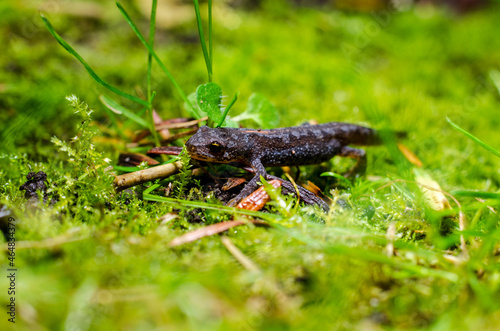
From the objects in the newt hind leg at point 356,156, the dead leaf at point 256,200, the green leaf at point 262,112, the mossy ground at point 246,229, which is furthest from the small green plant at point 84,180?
the newt hind leg at point 356,156

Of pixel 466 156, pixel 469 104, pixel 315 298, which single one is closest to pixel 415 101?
pixel 469 104

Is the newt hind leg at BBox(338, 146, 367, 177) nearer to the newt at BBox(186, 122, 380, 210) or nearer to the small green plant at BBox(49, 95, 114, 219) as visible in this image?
the newt at BBox(186, 122, 380, 210)

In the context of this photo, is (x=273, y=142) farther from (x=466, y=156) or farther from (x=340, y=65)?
(x=340, y=65)

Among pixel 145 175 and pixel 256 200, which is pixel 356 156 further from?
pixel 145 175

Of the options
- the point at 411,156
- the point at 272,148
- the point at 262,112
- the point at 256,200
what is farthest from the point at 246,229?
the point at 411,156

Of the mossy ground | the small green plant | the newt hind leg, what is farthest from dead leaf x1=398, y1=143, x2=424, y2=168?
the small green plant

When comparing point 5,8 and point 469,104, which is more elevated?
point 5,8

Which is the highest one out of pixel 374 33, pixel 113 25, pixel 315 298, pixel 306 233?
pixel 113 25
